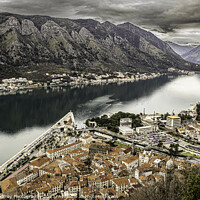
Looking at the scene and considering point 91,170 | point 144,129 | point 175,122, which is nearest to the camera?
point 91,170

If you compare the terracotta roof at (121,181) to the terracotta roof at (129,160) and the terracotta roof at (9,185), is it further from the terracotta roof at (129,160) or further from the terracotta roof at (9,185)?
the terracotta roof at (9,185)

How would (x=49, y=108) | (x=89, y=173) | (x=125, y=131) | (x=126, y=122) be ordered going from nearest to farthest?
(x=89, y=173) < (x=125, y=131) < (x=126, y=122) < (x=49, y=108)

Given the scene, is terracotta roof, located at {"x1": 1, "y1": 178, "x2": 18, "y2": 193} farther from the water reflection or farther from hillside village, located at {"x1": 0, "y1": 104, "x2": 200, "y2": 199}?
the water reflection

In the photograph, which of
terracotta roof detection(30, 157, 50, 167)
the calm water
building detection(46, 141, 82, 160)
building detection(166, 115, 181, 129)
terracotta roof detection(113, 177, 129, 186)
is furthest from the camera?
building detection(166, 115, 181, 129)

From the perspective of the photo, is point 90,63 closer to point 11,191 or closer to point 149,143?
point 149,143

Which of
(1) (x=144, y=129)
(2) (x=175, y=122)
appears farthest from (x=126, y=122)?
(2) (x=175, y=122)

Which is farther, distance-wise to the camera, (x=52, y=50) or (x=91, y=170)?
(x=52, y=50)

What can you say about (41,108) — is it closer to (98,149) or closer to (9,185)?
(98,149)

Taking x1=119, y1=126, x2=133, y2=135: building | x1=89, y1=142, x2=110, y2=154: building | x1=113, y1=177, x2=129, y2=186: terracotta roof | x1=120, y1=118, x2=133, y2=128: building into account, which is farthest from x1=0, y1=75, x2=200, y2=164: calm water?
x1=113, y1=177, x2=129, y2=186: terracotta roof

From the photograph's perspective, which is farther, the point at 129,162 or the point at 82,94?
the point at 82,94

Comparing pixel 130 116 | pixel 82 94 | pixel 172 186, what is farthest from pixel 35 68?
pixel 172 186

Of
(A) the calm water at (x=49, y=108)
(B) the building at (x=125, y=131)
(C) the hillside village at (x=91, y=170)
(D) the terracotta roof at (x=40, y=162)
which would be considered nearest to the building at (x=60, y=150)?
(C) the hillside village at (x=91, y=170)
